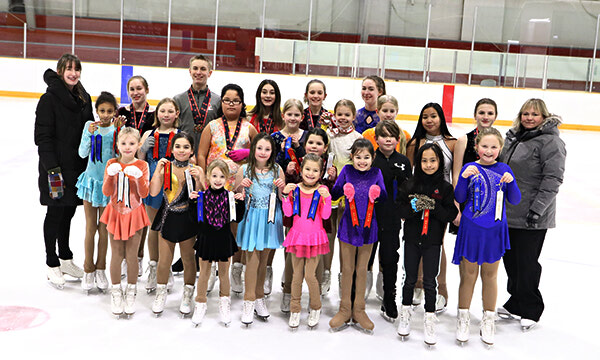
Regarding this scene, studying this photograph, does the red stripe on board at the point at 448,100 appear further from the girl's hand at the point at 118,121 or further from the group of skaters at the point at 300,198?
the girl's hand at the point at 118,121

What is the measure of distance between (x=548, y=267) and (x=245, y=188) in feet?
9.59

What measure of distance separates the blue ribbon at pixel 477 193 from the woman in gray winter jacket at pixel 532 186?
398 mm

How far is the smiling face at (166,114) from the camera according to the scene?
3967 millimetres

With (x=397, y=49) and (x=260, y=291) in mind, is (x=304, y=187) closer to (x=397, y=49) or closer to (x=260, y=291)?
(x=260, y=291)

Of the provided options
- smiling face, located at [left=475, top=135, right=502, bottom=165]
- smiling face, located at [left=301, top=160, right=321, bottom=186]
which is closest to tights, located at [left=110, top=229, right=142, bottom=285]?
smiling face, located at [left=301, top=160, right=321, bottom=186]

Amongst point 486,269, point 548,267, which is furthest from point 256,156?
point 548,267

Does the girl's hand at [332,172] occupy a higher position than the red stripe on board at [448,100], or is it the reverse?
the red stripe on board at [448,100]

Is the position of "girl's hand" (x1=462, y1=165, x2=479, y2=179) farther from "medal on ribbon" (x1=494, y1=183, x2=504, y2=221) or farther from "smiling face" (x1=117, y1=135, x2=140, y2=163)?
"smiling face" (x1=117, y1=135, x2=140, y2=163)

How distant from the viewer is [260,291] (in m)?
3.84

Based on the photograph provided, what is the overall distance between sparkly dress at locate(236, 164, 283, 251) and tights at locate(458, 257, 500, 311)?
44.6 inches

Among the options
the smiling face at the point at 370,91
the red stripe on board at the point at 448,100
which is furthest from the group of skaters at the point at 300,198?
the red stripe on board at the point at 448,100

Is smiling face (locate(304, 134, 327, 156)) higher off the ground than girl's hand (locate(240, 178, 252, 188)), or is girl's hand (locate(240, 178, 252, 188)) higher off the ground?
smiling face (locate(304, 134, 327, 156))

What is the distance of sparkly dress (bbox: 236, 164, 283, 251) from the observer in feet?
12.1

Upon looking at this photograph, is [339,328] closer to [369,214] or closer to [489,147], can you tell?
[369,214]
